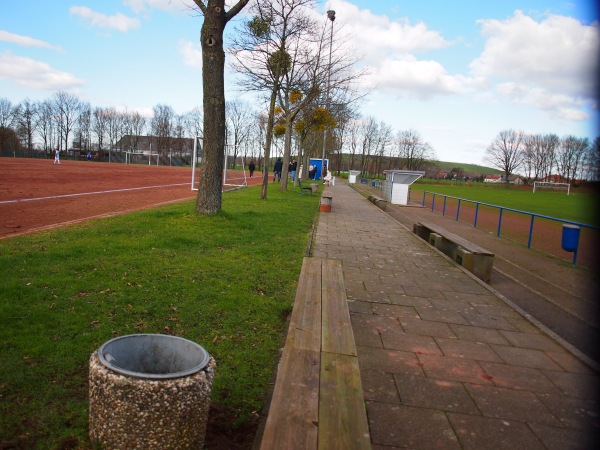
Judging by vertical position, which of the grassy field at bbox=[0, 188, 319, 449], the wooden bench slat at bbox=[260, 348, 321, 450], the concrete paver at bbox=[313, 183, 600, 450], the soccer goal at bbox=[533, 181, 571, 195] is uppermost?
the soccer goal at bbox=[533, 181, 571, 195]

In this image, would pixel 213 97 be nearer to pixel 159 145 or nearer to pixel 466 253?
pixel 466 253

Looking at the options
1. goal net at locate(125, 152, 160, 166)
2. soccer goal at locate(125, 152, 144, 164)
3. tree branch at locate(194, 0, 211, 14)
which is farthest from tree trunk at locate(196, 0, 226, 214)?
Answer: soccer goal at locate(125, 152, 144, 164)

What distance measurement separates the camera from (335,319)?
3.30 m

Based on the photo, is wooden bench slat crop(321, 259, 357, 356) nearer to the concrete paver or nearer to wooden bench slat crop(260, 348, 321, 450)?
wooden bench slat crop(260, 348, 321, 450)

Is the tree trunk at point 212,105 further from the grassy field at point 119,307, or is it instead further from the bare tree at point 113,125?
the bare tree at point 113,125

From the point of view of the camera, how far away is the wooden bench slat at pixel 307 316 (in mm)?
2863

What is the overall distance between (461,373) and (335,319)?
120cm

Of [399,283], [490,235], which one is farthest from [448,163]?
[399,283]

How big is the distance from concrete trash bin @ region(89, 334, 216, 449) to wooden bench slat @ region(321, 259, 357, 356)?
81cm

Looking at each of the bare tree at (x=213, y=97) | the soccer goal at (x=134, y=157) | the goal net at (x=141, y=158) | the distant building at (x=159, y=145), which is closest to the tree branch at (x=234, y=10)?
the bare tree at (x=213, y=97)

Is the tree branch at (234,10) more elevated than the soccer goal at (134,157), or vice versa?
the tree branch at (234,10)

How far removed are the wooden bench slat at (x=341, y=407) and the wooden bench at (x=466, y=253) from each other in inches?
209

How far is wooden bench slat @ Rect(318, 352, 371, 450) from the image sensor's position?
1922 mm

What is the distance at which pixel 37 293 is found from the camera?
176 inches
